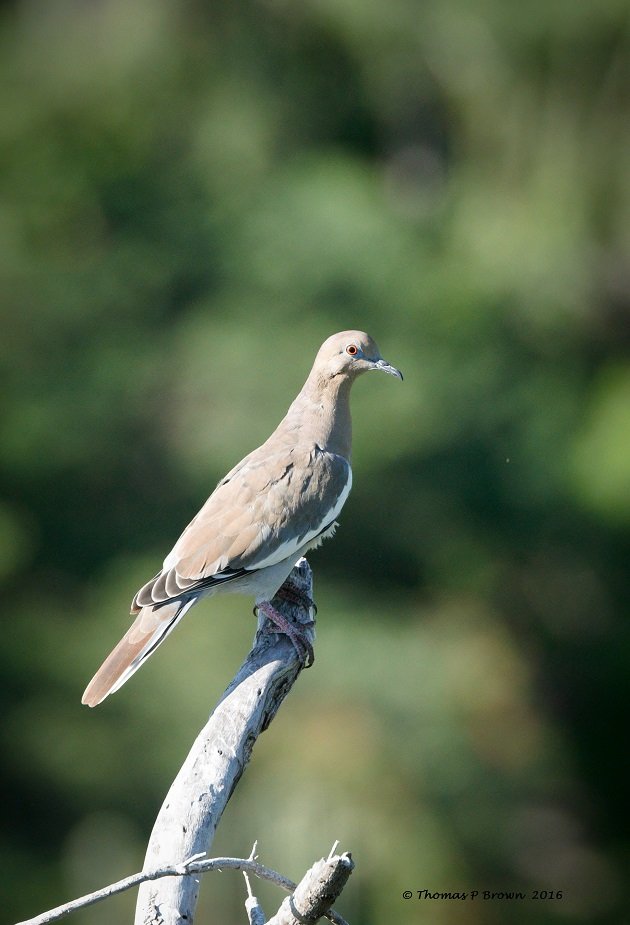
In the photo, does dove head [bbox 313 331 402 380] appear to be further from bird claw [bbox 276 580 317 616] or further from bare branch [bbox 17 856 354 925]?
bare branch [bbox 17 856 354 925]

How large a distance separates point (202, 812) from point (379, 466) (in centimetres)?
494

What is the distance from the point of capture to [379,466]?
6.99 metres

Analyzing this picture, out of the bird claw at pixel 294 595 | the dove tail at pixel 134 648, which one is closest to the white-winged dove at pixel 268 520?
the dove tail at pixel 134 648

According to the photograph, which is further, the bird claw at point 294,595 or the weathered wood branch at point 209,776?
the bird claw at point 294,595

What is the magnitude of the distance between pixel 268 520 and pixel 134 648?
1.77ft

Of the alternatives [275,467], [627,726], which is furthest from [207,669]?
[275,467]

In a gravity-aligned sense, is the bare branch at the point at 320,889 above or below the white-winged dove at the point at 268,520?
below

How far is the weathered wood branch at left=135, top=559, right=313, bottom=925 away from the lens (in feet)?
6.43

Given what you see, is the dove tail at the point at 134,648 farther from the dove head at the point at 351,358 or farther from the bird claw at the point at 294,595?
the dove head at the point at 351,358

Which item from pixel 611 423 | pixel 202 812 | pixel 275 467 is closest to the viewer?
pixel 202 812

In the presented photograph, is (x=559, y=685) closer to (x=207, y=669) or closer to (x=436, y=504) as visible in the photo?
(x=436, y=504)

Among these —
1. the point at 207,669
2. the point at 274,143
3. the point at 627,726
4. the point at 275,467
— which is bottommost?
the point at 275,467

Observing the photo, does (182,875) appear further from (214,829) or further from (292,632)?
(292,632)

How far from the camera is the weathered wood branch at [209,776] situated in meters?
1.96
